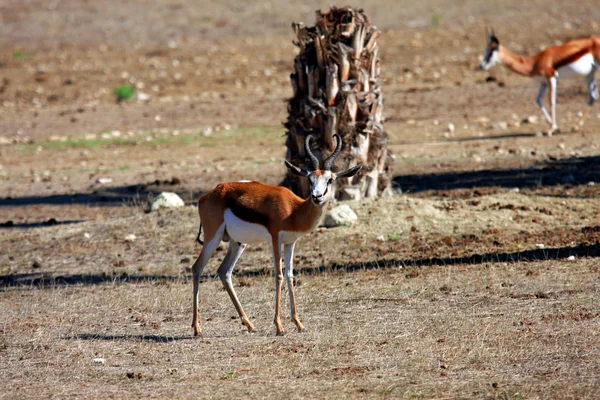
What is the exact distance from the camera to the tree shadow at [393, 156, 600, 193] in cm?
1422

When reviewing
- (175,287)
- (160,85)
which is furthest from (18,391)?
(160,85)

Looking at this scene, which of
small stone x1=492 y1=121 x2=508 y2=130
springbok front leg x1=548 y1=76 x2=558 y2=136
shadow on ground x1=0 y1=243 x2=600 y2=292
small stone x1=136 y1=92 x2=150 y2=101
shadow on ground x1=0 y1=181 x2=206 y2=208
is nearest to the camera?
shadow on ground x1=0 y1=243 x2=600 y2=292

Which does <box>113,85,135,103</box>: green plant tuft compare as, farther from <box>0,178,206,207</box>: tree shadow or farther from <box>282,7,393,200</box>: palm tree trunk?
<box>282,7,393,200</box>: palm tree trunk

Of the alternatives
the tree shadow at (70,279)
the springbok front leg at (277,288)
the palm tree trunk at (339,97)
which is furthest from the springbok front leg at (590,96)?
the springbok front leg at (277,288)

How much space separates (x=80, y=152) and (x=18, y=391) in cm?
1382

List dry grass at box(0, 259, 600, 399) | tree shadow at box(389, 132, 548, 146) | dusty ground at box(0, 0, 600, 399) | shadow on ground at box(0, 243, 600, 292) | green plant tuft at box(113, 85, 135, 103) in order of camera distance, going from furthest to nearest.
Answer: green plant tuft at box(113, 85, 135, 103)
tree shadow at box(389, 132, 548, 146)
shadow on ground at box(0, 243, 600, 292)
dusty ground at box(0, 0, 600, 399)
dry grass at box(0, 259, 600, 399)

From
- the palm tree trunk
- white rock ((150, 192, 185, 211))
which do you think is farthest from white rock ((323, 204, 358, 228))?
white rock ((150, 192, 185, 211))

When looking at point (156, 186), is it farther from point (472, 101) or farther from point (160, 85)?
point (160, 85)

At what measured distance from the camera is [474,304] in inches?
335

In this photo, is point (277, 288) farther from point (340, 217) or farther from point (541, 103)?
point (541, 103)

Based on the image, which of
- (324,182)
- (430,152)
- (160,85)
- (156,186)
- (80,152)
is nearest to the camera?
(324,182)

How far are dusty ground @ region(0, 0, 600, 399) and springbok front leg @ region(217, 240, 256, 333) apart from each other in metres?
0.16

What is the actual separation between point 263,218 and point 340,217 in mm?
3993

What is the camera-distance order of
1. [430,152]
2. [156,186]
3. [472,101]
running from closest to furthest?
[156,186] → [430,152] → [472,101]
